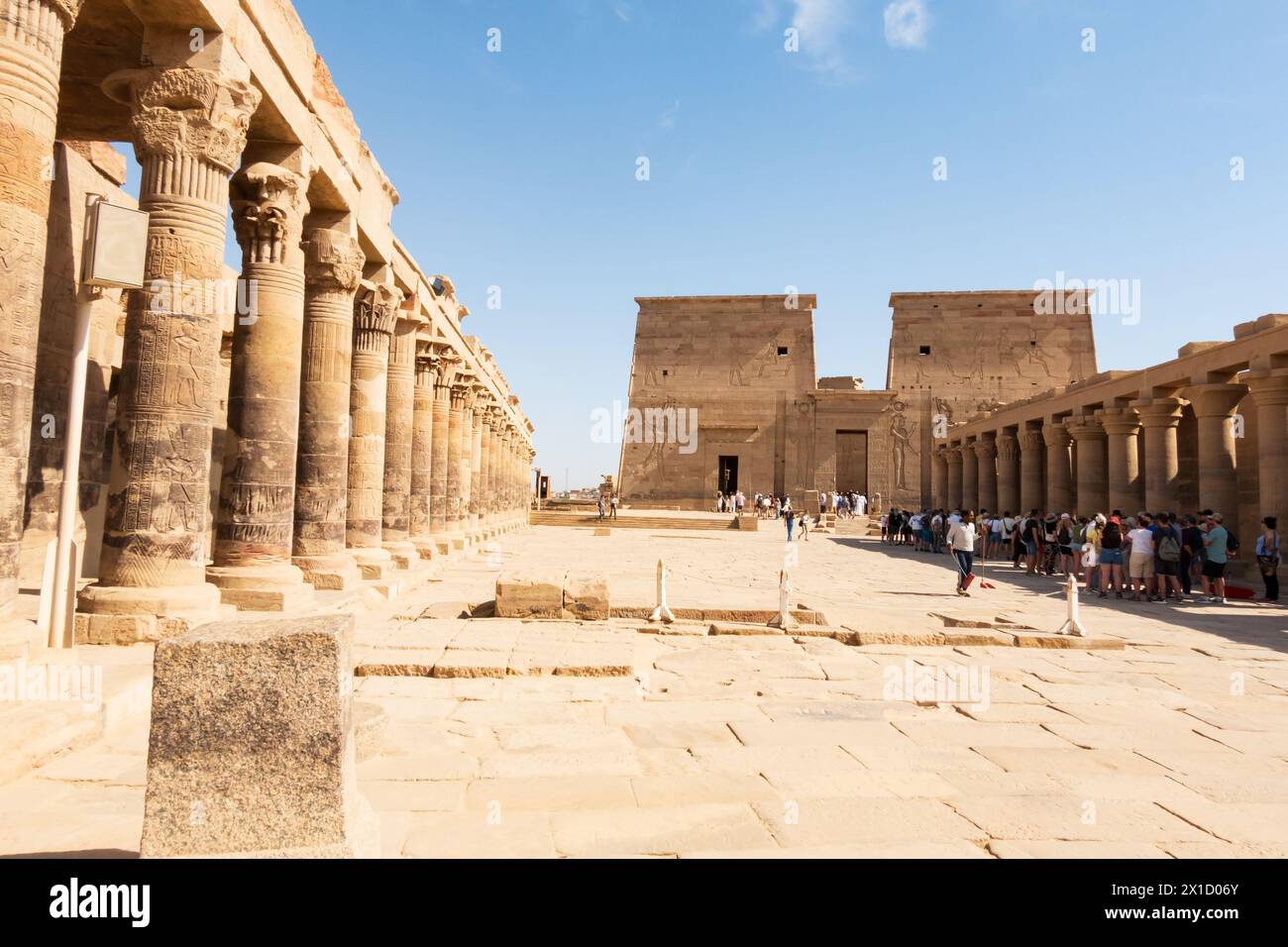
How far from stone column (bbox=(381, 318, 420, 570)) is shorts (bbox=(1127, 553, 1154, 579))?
1158 centimetres

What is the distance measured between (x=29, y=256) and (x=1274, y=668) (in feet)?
32.9

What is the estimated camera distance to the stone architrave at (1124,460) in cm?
1806

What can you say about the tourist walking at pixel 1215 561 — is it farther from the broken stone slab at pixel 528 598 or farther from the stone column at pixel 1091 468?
the broken stone slab at pixel 528 598

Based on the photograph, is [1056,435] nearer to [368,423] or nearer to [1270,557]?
[1270,557]

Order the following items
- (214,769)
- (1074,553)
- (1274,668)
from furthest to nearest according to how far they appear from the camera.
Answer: (1074,553)
(1274,668)
(214,769)

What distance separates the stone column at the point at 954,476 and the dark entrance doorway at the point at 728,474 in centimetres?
1192

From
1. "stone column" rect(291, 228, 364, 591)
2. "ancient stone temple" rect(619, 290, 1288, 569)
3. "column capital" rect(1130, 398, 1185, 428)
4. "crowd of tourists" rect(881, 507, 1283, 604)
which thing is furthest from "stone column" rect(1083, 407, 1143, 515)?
"stone column" rect(291, 228, 364, 591)

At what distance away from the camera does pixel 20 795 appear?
3.26m

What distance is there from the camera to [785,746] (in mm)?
4383

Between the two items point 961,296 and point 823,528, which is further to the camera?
point 961,296

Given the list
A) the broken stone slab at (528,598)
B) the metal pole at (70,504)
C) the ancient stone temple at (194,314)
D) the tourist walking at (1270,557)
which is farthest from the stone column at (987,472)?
the metal pole at (70,504)

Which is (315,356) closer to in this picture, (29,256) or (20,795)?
(29,256)
